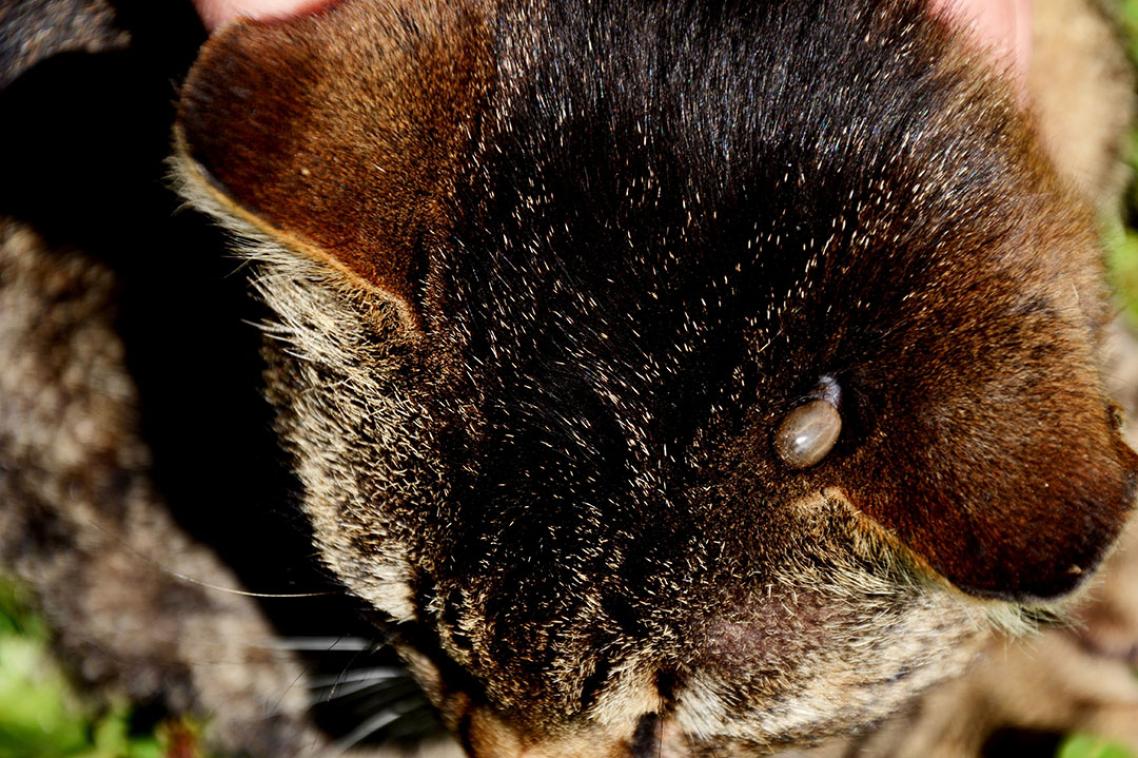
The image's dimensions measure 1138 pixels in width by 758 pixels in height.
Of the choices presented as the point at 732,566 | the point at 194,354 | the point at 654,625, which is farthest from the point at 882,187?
the point at 194,354

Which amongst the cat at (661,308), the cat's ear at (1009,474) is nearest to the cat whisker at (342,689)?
the cat at (661,308)

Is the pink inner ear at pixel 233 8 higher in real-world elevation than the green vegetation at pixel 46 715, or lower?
higher

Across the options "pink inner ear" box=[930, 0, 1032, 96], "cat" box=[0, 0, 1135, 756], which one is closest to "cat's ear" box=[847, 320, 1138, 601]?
"cat" box=[0, 0, 1135, 756]

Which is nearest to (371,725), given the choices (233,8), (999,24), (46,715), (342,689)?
(342,689)

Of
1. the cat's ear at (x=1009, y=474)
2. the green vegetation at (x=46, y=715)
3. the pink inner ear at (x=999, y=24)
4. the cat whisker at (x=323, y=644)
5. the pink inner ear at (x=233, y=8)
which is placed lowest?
the green vegetation at (x=46, y=715)

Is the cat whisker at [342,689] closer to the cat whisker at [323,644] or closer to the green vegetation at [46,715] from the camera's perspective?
the cat whisker at [323,644]

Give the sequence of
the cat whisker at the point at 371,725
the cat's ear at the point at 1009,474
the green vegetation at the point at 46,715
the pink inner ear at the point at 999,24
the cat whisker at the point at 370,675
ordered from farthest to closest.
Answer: the green vegetation at the point at 46,715, the cat whisker at the point at 371,725, the cat whisker at the point at 370,675, the pink inner ear at the point at 999,24, the cat's ear at the point at 1009,474

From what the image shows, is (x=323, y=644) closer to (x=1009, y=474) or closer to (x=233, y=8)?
(x=233, y=8)
